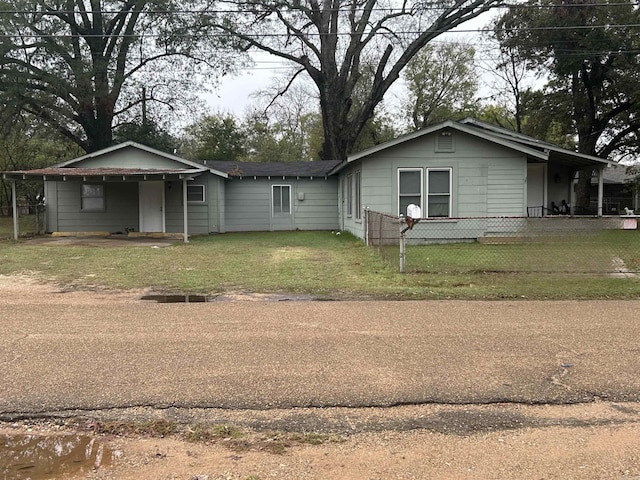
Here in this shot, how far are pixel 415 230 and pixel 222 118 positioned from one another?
35.5 meters

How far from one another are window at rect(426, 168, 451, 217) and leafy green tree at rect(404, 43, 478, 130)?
2878 cm

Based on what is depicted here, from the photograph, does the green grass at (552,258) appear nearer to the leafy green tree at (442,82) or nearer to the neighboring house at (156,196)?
the neighboring house at (156,196)

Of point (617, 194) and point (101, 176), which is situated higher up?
point (617, 194)

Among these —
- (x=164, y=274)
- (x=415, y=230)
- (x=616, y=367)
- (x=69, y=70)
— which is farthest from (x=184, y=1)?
(x=616, y=367)

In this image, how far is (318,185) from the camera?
22188 mm

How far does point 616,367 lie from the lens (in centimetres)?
438

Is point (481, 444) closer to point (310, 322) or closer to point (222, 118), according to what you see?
point (310, 322)

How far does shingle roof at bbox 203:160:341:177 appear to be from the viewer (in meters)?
21.6

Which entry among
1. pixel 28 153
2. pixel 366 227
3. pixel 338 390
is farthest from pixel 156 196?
pixel 28 153

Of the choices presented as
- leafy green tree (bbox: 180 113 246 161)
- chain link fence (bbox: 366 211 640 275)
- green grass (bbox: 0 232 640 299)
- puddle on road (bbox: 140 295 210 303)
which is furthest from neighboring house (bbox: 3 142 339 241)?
leafy green tree (bbox: 180 113 246 161)

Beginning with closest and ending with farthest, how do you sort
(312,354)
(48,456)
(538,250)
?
(48,456) < (312,354) < (538,250)

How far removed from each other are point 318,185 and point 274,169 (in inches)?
87.6

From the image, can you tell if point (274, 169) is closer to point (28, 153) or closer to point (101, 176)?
point (101, 176)

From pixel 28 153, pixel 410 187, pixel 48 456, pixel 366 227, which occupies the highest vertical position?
pixel 28 153
